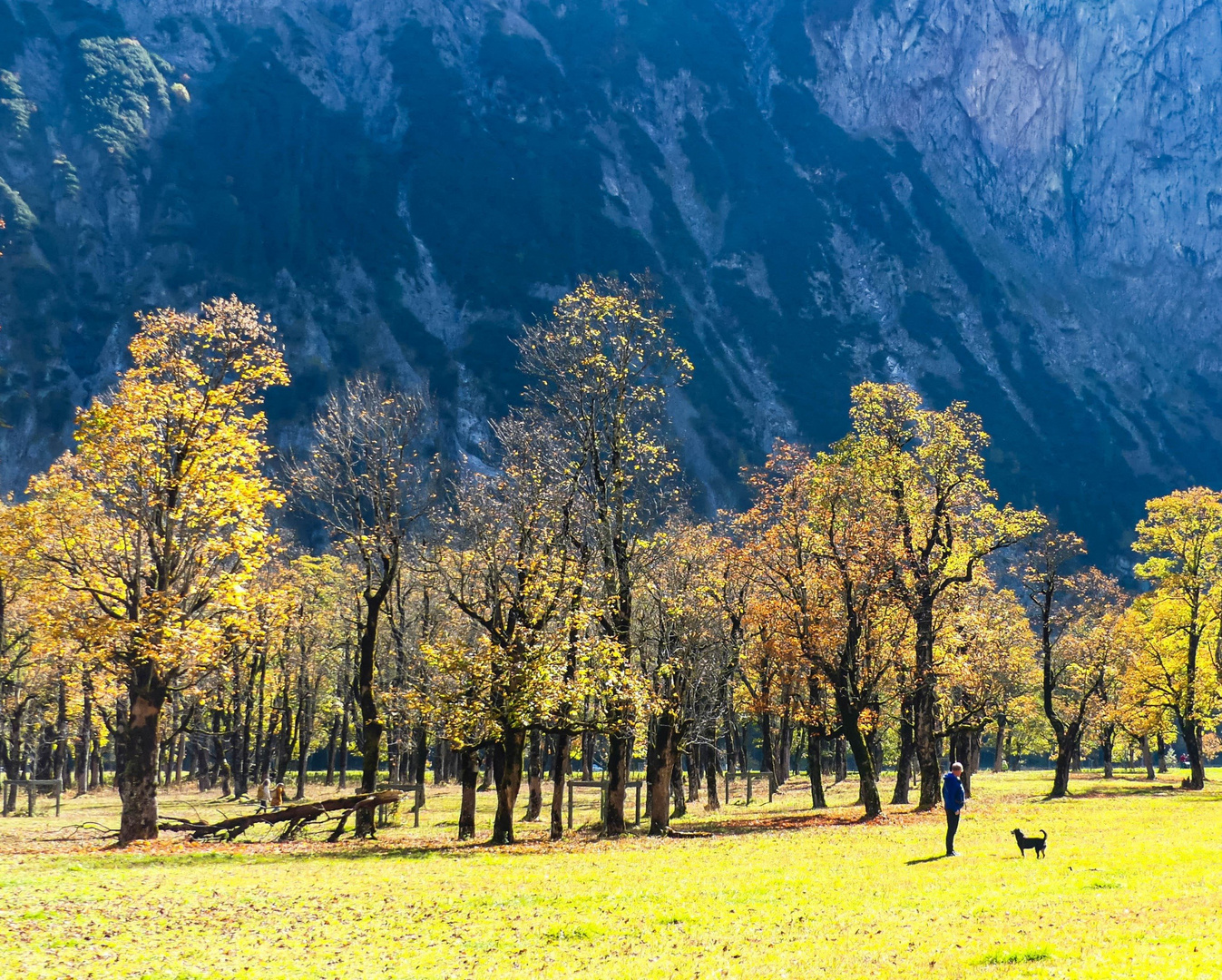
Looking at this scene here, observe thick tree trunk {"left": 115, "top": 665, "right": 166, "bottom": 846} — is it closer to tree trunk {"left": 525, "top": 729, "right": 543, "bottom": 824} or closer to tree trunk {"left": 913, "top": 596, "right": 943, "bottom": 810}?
tree trunk {"left": 525, "top": 729, "right": 543, "bottom": 824}

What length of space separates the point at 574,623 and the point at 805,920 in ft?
42.1

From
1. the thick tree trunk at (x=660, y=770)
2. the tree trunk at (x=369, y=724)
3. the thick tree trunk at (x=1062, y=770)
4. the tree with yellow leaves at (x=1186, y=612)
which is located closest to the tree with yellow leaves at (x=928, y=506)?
the thick tree trunk at (x=660, y=770)

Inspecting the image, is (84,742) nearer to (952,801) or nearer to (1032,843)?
(952,801)

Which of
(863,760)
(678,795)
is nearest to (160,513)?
(678,795)

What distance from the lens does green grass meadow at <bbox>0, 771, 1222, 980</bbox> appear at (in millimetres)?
11047

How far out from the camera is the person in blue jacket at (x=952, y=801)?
19812mm

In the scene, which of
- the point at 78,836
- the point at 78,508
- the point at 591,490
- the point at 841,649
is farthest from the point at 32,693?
the point at 841,649

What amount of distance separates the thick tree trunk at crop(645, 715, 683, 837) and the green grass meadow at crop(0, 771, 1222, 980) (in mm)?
3138

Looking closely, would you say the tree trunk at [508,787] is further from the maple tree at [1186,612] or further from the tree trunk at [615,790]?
the maple tree at [1186,612]

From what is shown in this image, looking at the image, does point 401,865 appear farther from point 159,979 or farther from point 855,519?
point 855,519

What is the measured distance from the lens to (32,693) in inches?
1966

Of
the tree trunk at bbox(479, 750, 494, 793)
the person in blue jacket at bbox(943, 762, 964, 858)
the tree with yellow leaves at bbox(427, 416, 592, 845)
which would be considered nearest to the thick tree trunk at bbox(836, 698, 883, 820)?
the person in blue jacket at bbox(943, 762, 964, 858)

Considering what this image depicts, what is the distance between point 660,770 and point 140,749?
52.4 feet

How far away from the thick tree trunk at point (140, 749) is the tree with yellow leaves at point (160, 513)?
33mm
